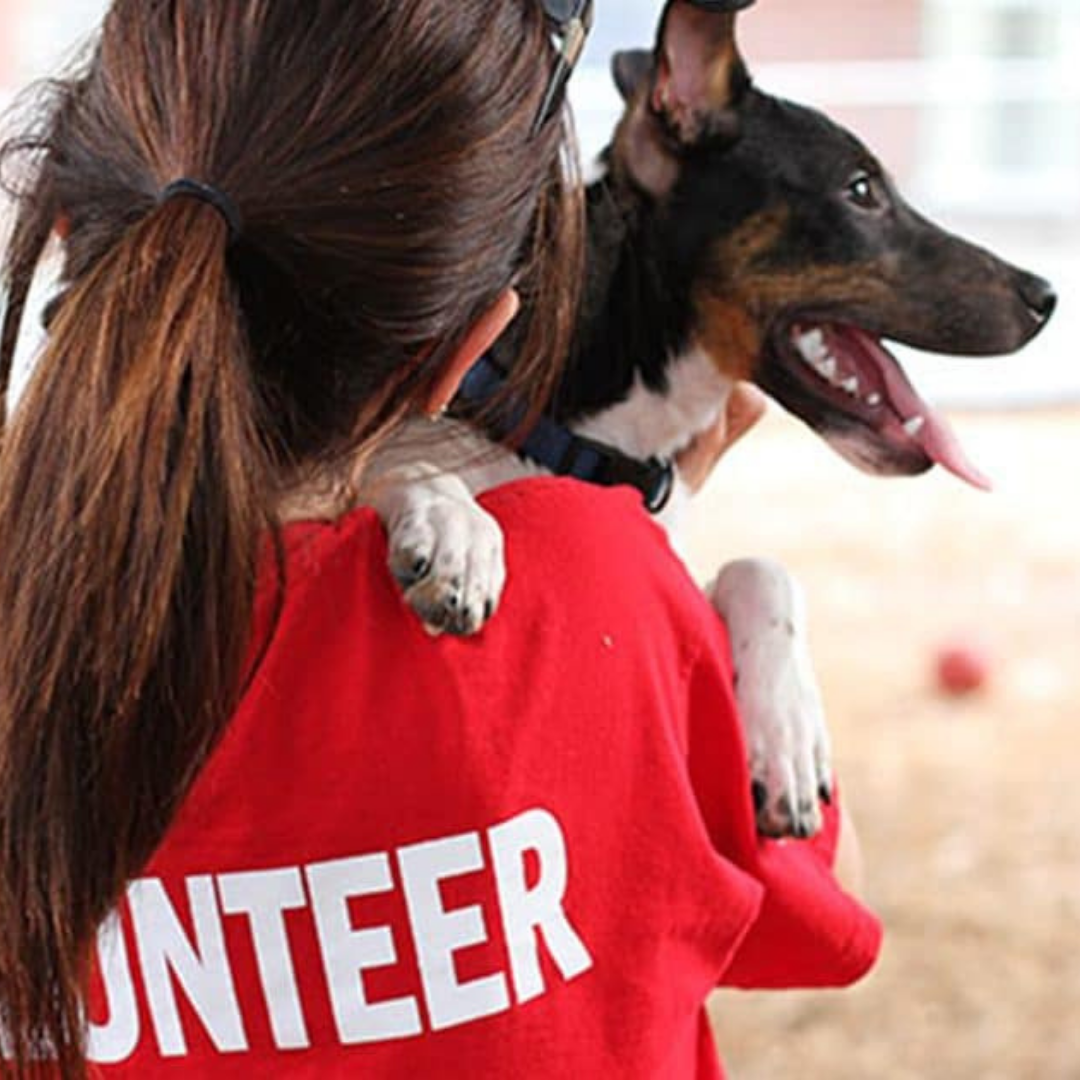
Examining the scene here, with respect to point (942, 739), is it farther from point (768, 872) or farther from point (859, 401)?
point (768, 872)

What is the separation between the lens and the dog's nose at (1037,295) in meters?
1.60

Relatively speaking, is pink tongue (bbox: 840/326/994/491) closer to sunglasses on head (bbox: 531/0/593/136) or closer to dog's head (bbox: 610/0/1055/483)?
dog's head (bbox: 610/0/1055/483)

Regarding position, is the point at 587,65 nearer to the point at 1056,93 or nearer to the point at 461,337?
the point at 1056,93

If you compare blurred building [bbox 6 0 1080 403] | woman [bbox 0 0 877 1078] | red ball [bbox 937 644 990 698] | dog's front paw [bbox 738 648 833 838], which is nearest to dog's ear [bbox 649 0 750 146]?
dog's front paw [bbox 738 648 833 838]

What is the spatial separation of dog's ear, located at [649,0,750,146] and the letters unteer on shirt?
759 mm

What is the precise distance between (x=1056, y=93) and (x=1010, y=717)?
4.25 meters

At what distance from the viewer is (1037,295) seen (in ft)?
5.26

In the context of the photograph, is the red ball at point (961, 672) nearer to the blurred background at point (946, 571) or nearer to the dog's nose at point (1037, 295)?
the blurred background at point (946, 571)

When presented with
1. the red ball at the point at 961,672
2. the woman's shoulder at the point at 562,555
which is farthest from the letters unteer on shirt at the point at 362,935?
the red ball at the point at 961,672

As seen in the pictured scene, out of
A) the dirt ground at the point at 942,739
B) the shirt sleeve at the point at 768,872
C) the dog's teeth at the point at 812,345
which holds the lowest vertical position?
the dirt ground at the point at 942,739

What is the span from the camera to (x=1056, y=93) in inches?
298

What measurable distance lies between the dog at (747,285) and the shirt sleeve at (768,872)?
32 centimetres

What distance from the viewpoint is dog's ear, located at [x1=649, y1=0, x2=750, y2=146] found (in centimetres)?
153

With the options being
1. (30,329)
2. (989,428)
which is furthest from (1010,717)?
(30,329)
